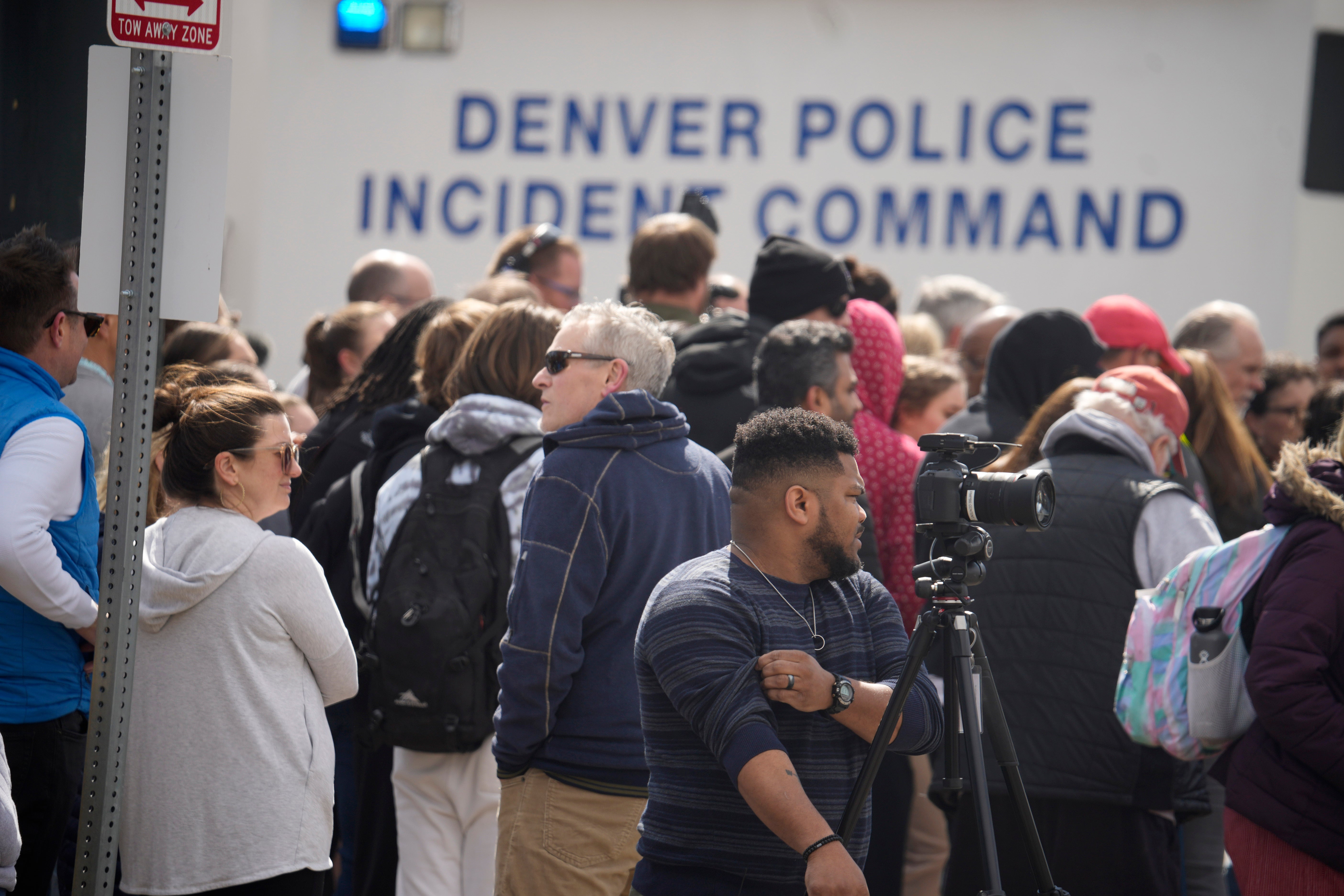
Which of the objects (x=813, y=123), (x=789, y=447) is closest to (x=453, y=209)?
(x=813, y=123)

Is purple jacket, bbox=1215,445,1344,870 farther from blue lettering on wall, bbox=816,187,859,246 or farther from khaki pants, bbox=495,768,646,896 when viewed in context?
blue lettering on wall, bbox=816,187,859,246

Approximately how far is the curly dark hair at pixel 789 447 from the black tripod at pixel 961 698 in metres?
0.26

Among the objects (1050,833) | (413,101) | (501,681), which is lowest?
(1050,833)

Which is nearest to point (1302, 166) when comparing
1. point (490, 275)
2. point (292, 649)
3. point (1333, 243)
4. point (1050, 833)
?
point (1333, 243)

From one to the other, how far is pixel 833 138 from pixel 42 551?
649 cm

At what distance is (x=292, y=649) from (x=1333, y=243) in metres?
7.41

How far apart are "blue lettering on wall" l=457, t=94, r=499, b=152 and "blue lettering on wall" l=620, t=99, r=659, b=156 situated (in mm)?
836

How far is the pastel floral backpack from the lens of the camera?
3.23 meters

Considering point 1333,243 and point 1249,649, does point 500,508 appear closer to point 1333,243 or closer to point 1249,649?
point 1249,649

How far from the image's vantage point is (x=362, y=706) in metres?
3.79

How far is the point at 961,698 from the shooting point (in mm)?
2559

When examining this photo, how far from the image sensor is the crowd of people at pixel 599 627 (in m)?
2.56

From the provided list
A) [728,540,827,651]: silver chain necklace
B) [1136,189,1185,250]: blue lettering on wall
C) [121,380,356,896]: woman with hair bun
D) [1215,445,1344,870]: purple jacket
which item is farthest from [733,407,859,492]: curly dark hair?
[1136,189,1185,250]: blue lettering on wall

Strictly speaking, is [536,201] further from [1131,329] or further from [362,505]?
[362,505]
